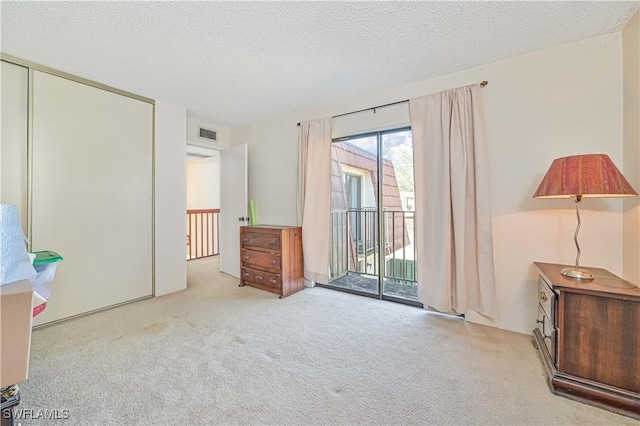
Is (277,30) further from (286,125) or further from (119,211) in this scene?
(119,211)

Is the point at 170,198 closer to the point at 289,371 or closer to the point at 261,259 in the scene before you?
the point at 261,259

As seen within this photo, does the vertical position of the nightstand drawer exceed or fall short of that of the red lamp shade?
it falls short

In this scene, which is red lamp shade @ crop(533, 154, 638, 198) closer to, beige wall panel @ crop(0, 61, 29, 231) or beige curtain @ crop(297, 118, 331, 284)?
beige curtain @ crop(297, 118, 331, 284)

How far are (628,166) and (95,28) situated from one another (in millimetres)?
3793

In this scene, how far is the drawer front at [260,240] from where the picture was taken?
125 inches

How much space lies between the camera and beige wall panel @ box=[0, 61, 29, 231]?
2.16m

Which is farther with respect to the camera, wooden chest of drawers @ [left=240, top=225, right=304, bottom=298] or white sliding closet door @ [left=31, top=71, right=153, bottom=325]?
wooden chest of drawers @ [left=240, top=225, right=304, bottom=298]

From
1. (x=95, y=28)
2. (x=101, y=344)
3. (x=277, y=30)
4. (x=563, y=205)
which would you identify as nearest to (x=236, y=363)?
(x=101, y=344)

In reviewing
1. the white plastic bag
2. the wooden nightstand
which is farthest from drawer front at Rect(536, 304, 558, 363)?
the white plastic bag

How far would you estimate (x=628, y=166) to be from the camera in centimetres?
181

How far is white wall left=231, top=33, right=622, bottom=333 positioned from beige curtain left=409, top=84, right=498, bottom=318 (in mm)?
125

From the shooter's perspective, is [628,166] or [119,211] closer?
[628,166]

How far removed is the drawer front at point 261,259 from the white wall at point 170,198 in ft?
2.52

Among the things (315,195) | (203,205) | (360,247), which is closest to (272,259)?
(315,195)
